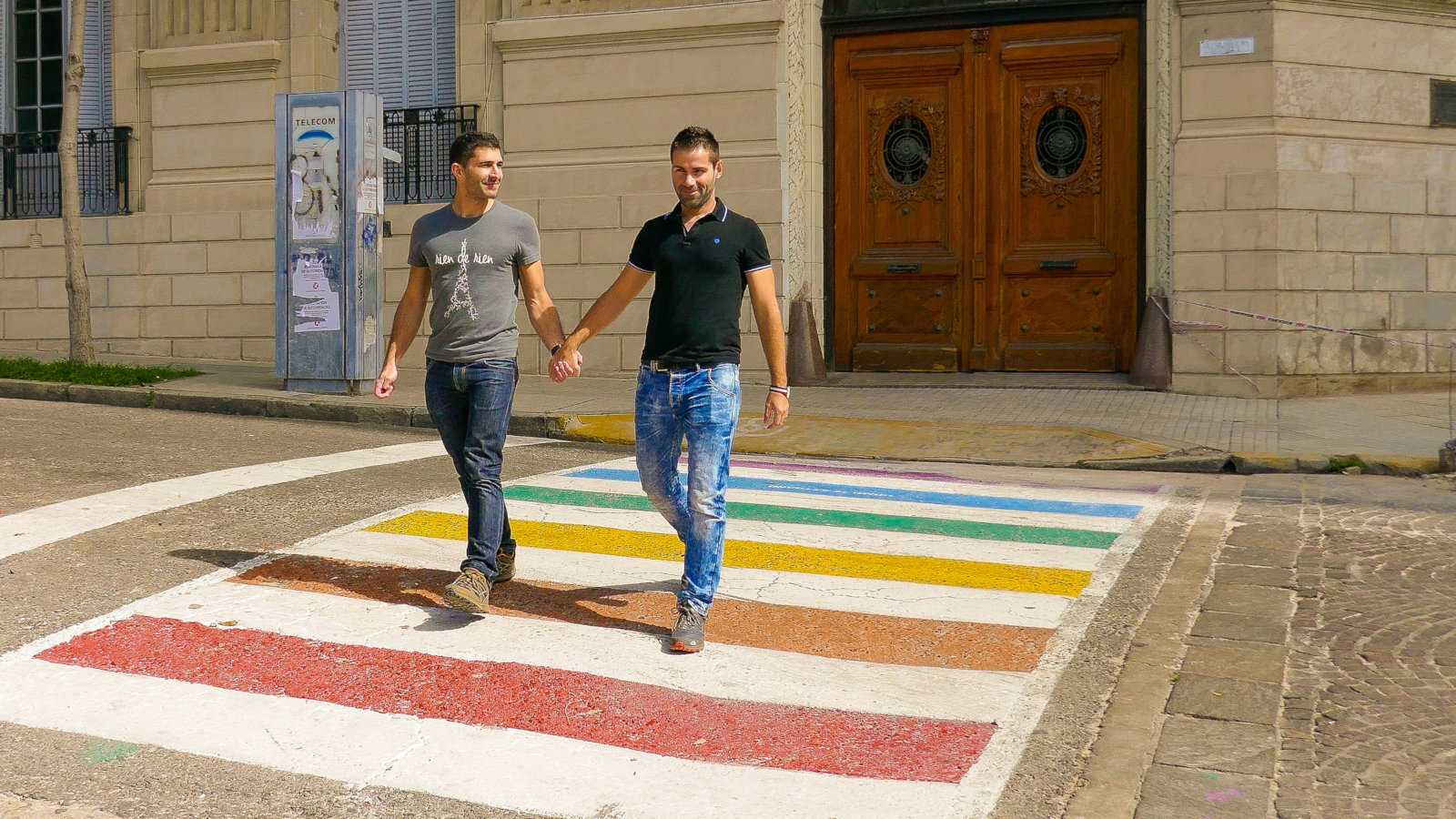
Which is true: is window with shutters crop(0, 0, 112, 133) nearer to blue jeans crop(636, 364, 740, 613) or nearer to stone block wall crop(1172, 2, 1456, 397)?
stone block wall crop(1172, 2, 1456, 397)

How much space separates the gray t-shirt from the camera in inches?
238

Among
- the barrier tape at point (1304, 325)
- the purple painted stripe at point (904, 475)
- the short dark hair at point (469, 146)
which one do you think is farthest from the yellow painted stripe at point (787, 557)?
the barrier tape at point (1304, 325)

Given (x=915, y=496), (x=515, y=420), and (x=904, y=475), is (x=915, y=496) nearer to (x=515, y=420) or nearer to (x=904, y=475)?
(x=904, y=475)

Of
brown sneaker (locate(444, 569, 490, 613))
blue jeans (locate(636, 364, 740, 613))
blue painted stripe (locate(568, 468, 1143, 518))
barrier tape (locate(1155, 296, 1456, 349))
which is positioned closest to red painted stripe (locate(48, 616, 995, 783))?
brown sneaker (locate(444, 569, 490, 613))

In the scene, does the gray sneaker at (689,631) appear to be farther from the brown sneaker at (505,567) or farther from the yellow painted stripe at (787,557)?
the yellow painted stripe at (787,557)

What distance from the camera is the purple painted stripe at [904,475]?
31.6ft

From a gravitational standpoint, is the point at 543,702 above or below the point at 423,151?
below

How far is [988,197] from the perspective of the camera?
50.9 ft

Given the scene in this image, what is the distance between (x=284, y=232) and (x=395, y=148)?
3844 millimetres

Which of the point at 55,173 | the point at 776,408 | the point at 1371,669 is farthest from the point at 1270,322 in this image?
the point at 55,173

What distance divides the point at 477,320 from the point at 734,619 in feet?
5.31

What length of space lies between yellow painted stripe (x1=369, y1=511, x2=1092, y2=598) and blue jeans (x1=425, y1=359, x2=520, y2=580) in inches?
49.1

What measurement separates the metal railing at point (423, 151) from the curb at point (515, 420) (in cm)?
462

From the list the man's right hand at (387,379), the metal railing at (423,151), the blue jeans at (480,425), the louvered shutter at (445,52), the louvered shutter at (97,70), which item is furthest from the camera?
the louvered shutter at (97,70)
